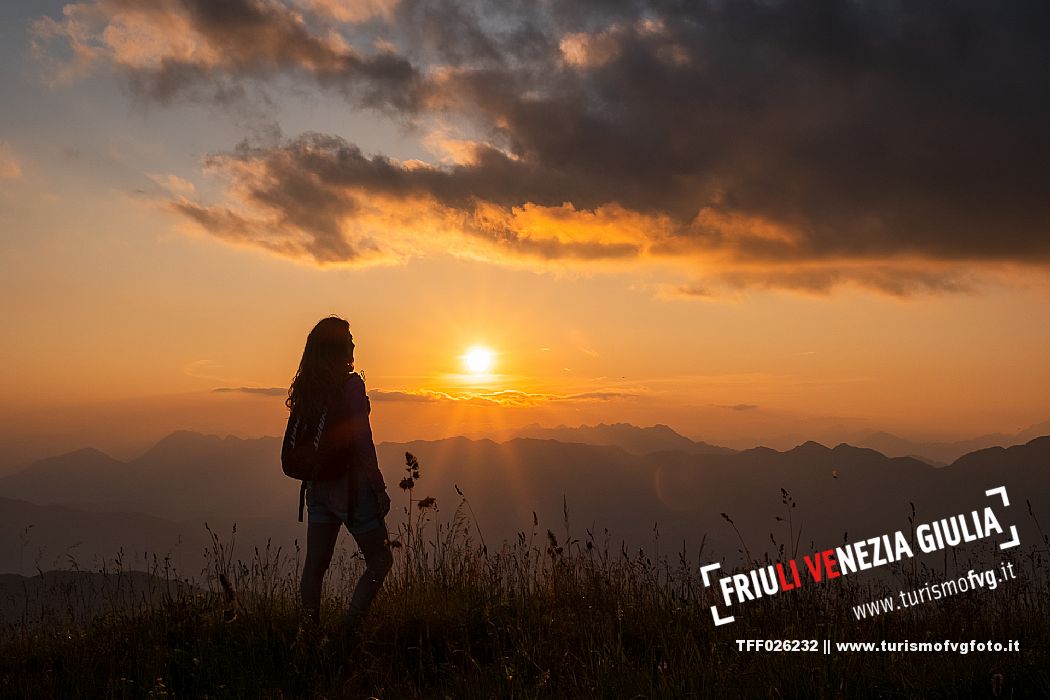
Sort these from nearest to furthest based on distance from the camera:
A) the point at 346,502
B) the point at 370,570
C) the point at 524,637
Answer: the point at 524,637 < the point at 370,570 < the point at 346,502

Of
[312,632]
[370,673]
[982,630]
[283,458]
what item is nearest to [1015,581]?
[982,630]

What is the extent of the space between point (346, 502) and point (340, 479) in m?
0.21

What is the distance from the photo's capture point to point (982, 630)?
5.00 m

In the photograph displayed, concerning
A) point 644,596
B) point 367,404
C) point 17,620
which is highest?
point 367,404

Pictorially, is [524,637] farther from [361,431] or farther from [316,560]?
[361,431]

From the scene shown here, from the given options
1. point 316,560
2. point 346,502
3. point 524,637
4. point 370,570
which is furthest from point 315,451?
point 524,637

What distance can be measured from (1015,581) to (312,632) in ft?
17.8

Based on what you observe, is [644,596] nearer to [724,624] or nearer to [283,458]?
[724,624]

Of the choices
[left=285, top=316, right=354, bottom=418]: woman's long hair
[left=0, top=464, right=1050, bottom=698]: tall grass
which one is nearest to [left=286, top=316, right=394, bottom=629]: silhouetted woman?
[left=285, top=316, right=354, bottom=418]: woman's long hair

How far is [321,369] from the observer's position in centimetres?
626

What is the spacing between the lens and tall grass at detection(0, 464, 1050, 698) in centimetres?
390

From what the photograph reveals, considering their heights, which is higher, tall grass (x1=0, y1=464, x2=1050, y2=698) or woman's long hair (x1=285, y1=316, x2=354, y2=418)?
woman's long hair (x1=285, y1=316, x2=354, y2=418)

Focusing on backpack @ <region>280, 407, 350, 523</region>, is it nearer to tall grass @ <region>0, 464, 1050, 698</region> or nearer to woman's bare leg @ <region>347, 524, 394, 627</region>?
woman's bare leg @ <region>347, 524, 394, 627</region>

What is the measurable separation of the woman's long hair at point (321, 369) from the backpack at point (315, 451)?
0.36ft
